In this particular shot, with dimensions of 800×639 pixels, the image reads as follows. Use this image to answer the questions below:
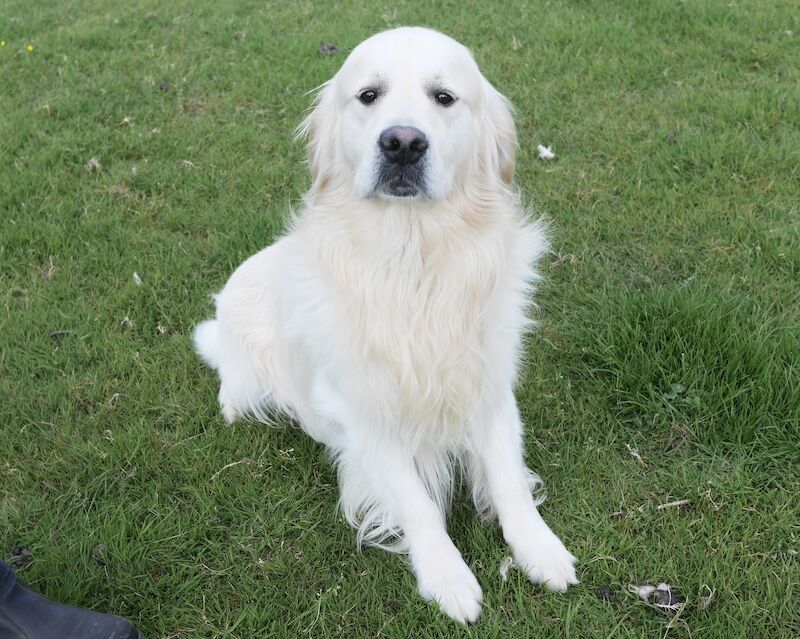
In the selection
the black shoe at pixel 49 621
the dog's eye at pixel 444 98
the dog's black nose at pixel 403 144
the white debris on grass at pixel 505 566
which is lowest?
the white debris on grass at pixel 505 566

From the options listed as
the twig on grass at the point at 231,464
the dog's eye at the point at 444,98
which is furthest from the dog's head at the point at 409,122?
the twig on grass at the point at 231,464

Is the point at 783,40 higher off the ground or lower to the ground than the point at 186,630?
higher

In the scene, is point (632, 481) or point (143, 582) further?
point (632, 481)

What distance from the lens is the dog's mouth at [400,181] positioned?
2059mm

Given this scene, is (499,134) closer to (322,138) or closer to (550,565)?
(322,138)

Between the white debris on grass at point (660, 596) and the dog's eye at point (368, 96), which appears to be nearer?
the white debris on grass at point (660, 596)

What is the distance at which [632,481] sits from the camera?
2.48 meters

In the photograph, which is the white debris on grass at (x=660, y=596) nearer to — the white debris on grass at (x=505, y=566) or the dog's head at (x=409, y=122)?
the white debris on grass at (x=505, y=566)

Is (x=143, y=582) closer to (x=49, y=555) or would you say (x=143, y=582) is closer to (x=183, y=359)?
(x=49, y=555)

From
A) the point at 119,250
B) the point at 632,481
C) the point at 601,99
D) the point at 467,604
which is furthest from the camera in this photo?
the point at 601,99

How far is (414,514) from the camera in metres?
2.28

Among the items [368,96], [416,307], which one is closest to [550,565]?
[416,307]

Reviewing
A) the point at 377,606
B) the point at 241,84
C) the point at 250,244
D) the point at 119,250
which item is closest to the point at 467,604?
the point at 377,606

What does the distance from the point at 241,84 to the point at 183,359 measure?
2740mm
